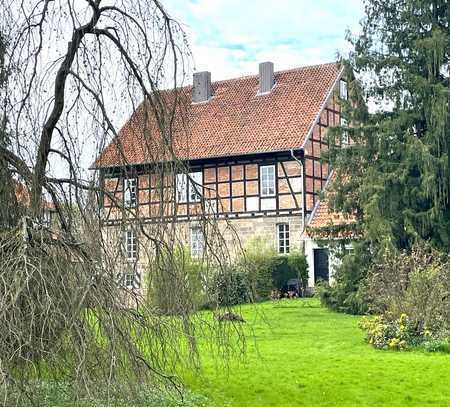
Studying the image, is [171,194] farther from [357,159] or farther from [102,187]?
[357,159]

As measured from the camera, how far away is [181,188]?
7.56 meters

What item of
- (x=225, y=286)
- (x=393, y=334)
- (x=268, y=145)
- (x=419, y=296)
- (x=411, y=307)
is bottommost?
(x=393, y=334)

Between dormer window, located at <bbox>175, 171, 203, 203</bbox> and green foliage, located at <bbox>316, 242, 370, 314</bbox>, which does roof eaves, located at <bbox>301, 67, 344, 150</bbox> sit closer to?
green foliage, located at <bbox>316, 242, 370, 314</bbox>

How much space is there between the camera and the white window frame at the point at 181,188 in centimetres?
743

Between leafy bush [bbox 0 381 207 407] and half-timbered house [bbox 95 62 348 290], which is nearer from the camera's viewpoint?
leafy bush [bbox 0 381 207 407]

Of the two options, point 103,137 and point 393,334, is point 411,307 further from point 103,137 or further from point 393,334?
point 103,137

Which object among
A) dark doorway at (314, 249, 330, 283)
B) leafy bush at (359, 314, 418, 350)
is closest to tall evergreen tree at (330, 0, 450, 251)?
leafy bush at (359, 314, 418, 350)

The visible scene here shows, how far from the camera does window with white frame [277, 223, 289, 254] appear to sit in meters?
27.5

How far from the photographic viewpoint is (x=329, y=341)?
15.1 meters

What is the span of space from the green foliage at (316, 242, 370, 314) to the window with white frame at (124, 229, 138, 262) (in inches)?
513

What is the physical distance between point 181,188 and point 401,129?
14.0 metres

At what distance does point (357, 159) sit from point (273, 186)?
21.1ft

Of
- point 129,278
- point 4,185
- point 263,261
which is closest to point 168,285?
point 129,278

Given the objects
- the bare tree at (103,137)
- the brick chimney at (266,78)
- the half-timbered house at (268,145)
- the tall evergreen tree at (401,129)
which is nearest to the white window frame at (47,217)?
the bare tree at (103,137)
